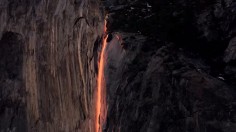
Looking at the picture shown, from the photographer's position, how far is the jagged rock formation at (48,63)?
14586mm

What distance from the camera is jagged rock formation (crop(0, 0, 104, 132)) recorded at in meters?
14.6

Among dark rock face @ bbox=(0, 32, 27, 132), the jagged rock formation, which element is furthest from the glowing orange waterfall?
dark rock face @ bbox=(0, 32, 27, 132)

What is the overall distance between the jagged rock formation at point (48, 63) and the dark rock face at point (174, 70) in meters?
1.73

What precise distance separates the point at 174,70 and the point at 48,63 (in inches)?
277

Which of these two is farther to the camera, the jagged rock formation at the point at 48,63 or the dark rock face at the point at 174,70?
the jagged rock formation at the point at 48,63

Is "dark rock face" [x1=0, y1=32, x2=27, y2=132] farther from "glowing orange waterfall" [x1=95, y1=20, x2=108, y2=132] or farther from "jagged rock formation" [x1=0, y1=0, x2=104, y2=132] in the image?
"glowing orange waterfall" [x1=95, y1=20, x2=108, y2=132]

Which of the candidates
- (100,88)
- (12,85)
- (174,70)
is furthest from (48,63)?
(174,70)

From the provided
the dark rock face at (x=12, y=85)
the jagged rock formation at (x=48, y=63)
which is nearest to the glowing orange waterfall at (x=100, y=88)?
the jagged rock formation at (x=48, y=63)

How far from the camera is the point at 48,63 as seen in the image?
16.2 m

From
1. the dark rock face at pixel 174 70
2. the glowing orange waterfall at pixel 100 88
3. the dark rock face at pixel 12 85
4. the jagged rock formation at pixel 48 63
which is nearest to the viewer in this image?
the dark rock face at pixel 174 70

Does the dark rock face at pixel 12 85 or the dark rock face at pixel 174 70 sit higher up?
the dark rock face at pixel 174 70

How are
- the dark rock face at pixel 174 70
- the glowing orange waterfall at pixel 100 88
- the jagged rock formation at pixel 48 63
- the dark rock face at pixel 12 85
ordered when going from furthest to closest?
the dark rock face at pixel 12 85, the jagged rock formation at pixel 48 63, the glowing orange waterfall at pixel 100 88, the dark rock face at pixel 174 70

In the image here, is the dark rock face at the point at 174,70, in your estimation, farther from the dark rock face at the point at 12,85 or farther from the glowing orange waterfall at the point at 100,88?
the dark rock face at the point at 12,85

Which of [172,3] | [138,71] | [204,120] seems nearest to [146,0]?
[172,3]
